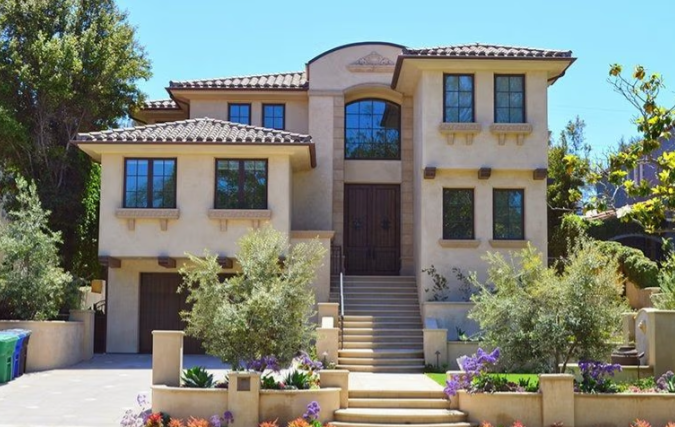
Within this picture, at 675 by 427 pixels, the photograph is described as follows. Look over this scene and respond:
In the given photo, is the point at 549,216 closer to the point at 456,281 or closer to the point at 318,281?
the point at 456,281

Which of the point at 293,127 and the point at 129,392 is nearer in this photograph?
the point at 129,392

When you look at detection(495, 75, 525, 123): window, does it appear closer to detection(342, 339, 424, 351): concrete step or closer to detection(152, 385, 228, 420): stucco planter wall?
detection(342, 339, 424, 351): concrete step

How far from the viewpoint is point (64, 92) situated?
86.9 ft

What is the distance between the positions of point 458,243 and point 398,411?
9.31 meters

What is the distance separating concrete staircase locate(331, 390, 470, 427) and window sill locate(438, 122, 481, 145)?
32.0 ft

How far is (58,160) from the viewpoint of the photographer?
27.6 m

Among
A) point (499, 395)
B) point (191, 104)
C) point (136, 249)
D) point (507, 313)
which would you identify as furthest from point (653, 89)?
point (191, 104)

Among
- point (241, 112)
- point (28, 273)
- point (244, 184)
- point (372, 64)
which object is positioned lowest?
point (28, 273)

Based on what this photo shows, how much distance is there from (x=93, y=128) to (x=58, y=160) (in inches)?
65.6

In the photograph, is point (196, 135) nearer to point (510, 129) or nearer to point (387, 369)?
point (387, 369)

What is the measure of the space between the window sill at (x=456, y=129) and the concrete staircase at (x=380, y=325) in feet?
15.3

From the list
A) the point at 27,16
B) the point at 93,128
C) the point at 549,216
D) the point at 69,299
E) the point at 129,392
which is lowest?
the point at 129,392

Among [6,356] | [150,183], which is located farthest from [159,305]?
[6,356]

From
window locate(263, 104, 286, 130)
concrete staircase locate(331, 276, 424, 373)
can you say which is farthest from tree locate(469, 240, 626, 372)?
window locate(263, 104, 286, 130)
